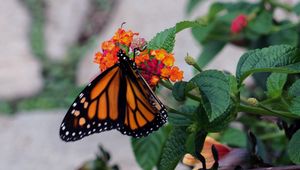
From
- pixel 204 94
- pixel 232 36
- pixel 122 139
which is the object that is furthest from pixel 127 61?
pixel 122 139

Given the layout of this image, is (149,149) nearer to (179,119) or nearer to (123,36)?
→ (179,119)

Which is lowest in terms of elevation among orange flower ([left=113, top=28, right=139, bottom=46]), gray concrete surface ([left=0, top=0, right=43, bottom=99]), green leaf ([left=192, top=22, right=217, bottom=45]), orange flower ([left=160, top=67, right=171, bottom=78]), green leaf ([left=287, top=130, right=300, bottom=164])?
green leaf ([left=287, top=130, right=300, bottom=164])

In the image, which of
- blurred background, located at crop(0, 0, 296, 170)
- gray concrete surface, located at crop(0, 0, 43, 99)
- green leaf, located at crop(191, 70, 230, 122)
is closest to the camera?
green leaf, located at crop(191, 70, 230, 122)

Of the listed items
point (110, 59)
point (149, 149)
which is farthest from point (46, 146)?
point (110, 59)

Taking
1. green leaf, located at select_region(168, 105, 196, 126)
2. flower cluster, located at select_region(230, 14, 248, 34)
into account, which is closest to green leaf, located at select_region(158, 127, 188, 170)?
green leaf, located at select_region(168, 105, 196, 126)

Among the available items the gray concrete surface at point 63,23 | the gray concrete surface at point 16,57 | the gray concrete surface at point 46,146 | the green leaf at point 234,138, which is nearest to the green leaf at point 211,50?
the green leaf at point 234,138

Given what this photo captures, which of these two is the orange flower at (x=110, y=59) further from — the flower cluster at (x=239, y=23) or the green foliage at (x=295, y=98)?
the flower cluster at (x=239, y=23)

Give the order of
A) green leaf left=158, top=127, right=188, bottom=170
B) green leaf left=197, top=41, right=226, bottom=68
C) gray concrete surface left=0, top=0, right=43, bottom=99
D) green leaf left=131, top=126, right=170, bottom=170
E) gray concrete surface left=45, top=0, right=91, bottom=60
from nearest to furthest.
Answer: green leaf left=158, top=127, right=188, bottom=170 → green leaf left=131, top=126, right=170, bottom=170 → green leaf left=197, top=41, right=226, bottom=68 → gray concrete surface left=0, top=0, right=43, bottom=99 → gray concrete surface left=45, top=0, right=91, bottom=60

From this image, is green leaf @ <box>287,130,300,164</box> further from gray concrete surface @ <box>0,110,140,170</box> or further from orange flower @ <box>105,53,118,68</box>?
gray concrete surface @ <box>0,110,140,170</box>
